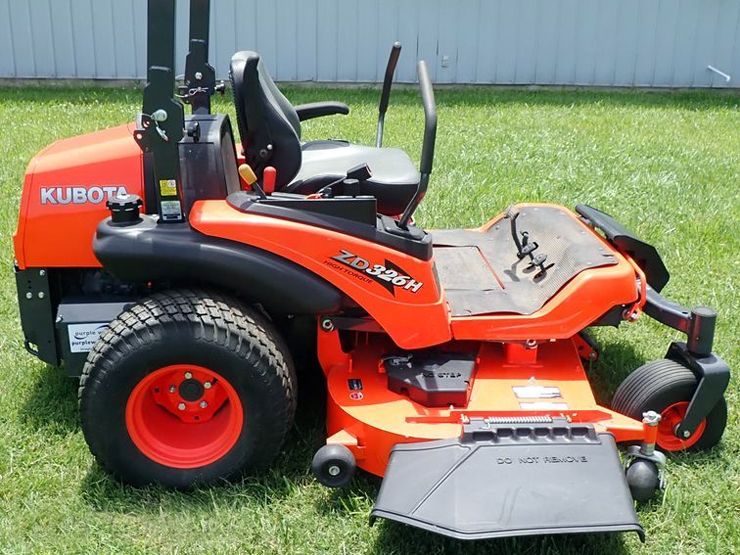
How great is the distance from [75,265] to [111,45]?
7808 millimetres

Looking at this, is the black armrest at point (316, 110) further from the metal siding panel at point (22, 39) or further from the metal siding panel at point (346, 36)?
the metal siding panel at point (22, 39)

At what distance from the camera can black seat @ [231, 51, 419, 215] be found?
10.2 feet

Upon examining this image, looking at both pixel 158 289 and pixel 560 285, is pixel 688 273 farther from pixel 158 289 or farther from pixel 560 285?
pixel 158 289

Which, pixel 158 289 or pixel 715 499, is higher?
pixel 158 289

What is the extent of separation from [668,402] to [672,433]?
0.16 metres

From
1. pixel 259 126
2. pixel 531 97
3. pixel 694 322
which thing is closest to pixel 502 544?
pixel 694 322

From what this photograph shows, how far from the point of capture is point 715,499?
8.80 ft

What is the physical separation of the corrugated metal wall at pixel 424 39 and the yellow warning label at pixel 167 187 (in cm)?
777

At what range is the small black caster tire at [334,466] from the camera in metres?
2.53

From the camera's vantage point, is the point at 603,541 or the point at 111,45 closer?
the point at 603,541

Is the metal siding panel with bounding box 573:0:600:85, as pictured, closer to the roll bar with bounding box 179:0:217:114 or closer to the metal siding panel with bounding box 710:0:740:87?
the metal siding panel with bounding box 710:0:740:87

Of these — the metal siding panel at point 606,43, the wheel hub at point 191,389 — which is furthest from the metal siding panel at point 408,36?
the wheel hub at point 191,389

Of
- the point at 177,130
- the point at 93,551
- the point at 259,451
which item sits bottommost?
the point at 93,551

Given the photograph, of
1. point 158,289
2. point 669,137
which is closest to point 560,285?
point 158,289
